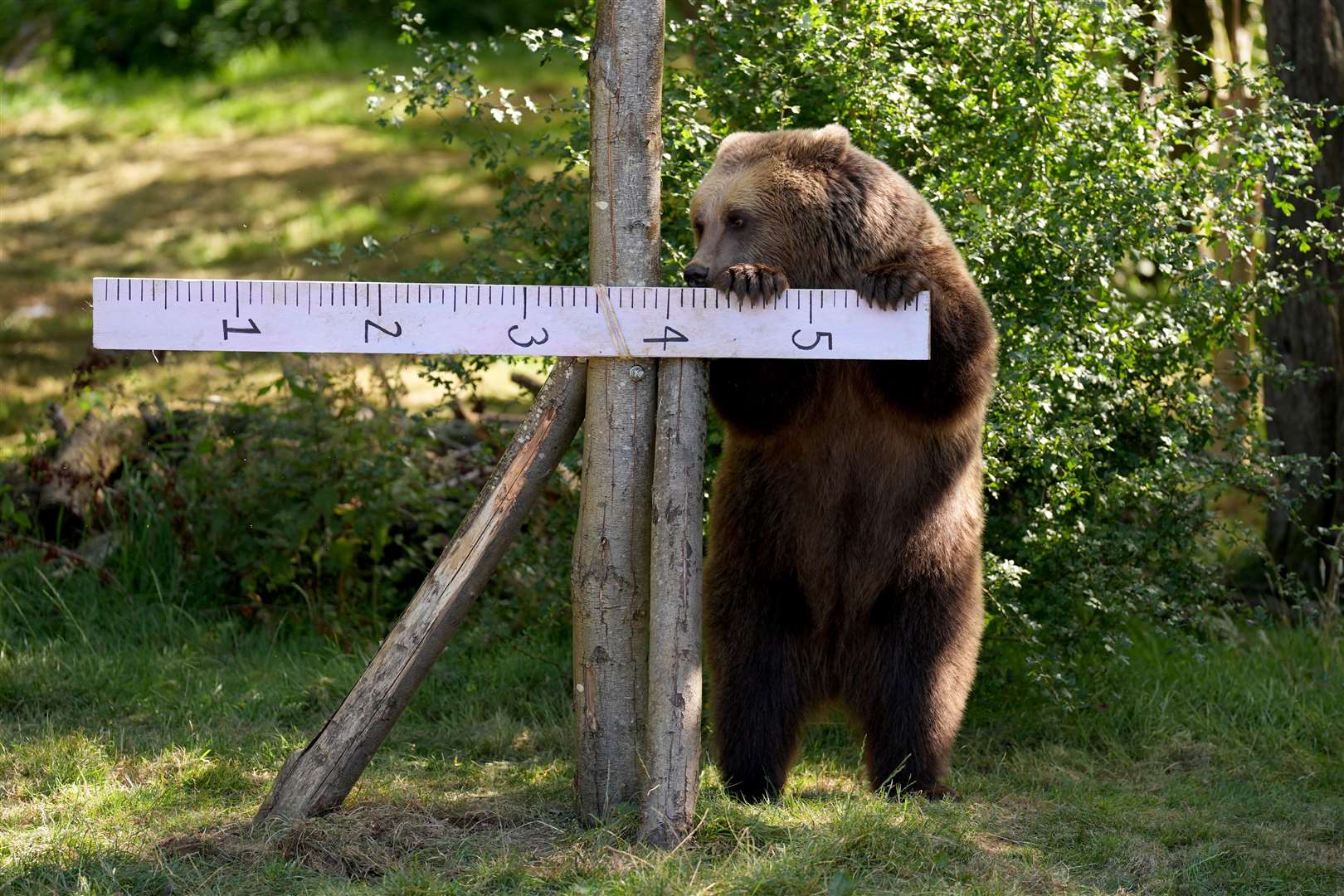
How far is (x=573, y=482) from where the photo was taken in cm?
618

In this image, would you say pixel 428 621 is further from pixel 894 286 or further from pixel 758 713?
pixel 894 286

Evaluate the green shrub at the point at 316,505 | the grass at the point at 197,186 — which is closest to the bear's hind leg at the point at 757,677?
the green shrub at the point at 316,505

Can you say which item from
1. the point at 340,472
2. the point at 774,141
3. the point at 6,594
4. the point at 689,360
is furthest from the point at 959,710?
the point at 6,594

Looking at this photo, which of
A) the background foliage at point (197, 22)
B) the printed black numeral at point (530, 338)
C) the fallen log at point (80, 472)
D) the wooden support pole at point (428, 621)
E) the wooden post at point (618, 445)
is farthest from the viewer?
the background foliage at point (197, 22)

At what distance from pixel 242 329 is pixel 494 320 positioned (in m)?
0.71

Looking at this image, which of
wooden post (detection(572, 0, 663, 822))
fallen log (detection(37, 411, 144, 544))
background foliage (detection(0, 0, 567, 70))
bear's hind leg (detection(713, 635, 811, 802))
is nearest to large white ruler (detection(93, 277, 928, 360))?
wooden post (detection(572, 0, 663, 822))

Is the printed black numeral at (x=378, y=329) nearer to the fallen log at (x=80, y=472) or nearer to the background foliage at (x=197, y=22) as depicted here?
the fallen log at (x=80, y=472)

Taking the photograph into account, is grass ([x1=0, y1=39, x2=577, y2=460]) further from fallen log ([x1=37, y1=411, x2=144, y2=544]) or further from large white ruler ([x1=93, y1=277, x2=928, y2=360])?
large white ruler ([x1=93, y1=277, x2=928, y2=360])

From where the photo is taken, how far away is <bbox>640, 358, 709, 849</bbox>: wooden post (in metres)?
4.03

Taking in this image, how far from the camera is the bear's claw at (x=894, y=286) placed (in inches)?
161

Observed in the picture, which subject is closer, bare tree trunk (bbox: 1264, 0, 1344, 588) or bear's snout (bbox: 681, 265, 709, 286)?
bear's snout (bbox: 681, 265, 709, 286)

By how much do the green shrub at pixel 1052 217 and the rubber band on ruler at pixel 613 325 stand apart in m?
1.31

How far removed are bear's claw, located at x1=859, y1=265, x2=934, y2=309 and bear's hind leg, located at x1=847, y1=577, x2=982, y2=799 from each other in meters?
1.05

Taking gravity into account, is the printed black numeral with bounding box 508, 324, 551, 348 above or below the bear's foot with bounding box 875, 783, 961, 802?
above
